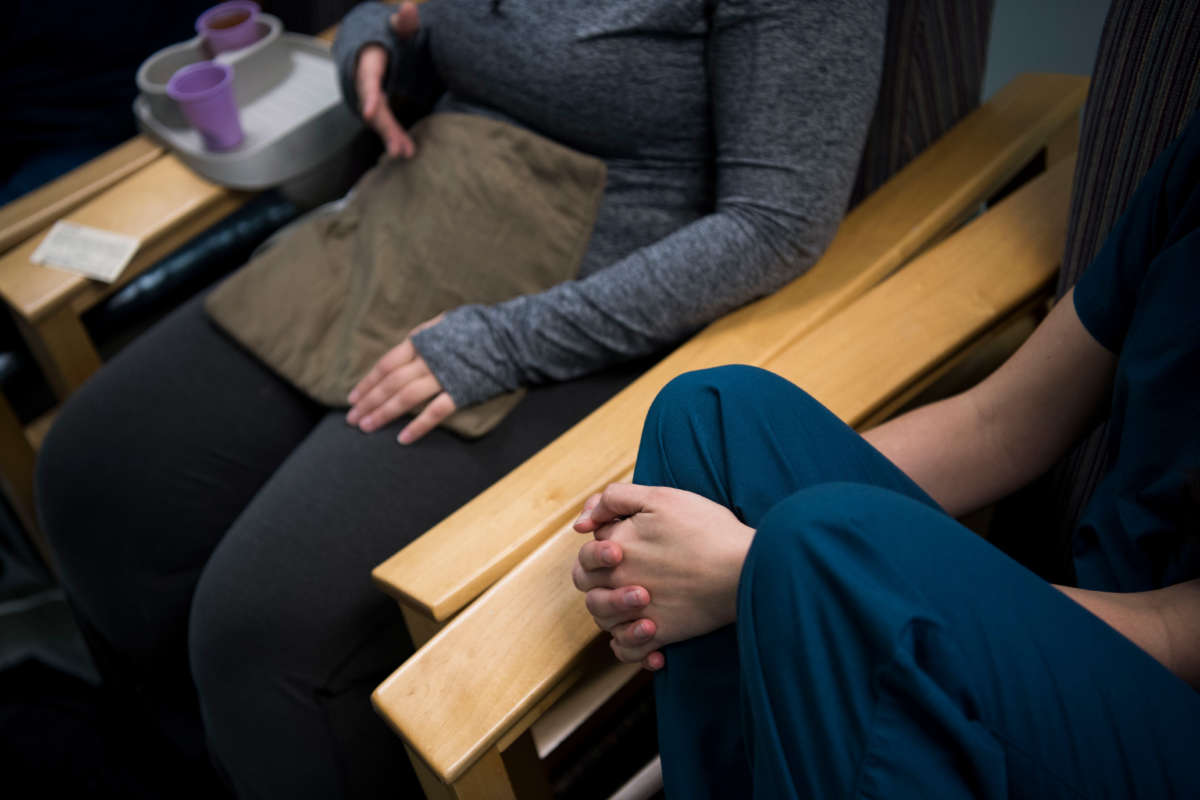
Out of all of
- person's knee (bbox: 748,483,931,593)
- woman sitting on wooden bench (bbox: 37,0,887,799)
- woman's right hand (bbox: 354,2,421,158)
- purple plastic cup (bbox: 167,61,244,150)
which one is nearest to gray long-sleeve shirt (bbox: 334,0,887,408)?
woman sitting on wooden bench (bbox: 37,0,887,799)

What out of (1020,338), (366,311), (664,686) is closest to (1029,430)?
(1020,338)

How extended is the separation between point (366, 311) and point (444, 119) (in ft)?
0.87

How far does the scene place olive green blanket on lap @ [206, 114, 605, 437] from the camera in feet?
3.44

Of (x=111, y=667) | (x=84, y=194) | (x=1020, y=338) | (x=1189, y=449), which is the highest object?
(x=84, y=194)

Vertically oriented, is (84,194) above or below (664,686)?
above

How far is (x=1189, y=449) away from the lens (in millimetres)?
589

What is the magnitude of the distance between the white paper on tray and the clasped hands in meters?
0.85

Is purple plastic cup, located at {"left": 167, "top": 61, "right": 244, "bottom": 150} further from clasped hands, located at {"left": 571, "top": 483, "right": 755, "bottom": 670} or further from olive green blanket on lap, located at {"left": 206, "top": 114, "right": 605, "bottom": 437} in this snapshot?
clasped hands, located at {"left": 571, "top": 483, "right": 755, "bottom": 670}

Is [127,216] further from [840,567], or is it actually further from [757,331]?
[840,567]

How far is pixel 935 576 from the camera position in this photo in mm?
472

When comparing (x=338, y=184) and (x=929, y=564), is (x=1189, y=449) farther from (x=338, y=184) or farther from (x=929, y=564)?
(x=338, y=184)

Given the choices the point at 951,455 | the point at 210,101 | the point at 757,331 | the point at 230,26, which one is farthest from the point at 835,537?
the point at 230,26

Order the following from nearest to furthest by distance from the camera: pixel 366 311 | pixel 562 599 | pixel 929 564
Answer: pixel 929 564, pixel 562 599, pixel 366 311

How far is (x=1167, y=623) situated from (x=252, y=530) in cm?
80
